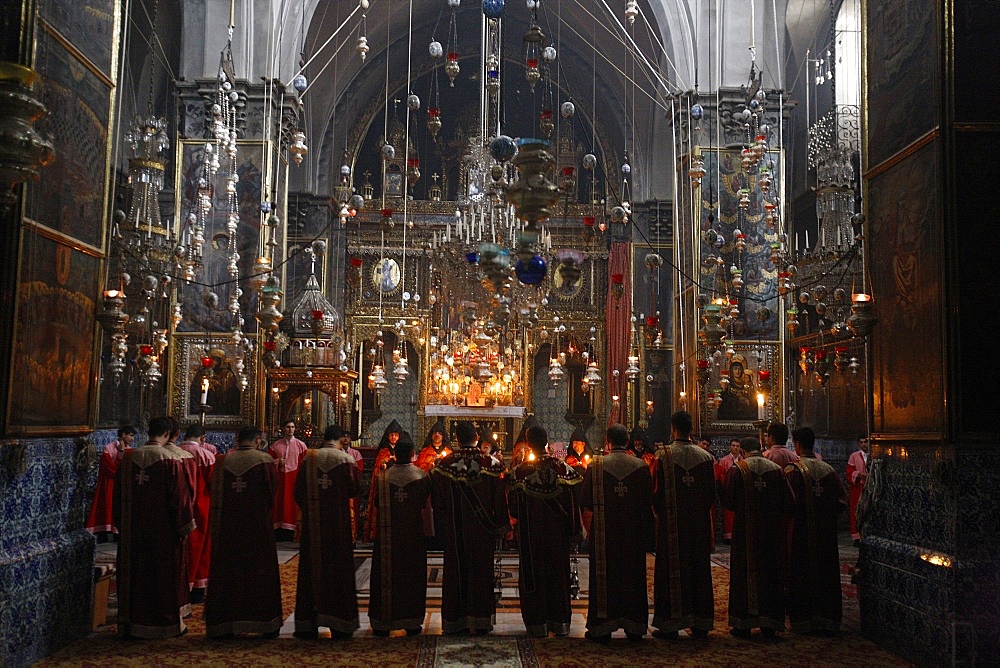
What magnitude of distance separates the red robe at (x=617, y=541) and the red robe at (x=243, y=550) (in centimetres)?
238

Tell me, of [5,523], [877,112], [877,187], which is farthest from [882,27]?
[5,523]

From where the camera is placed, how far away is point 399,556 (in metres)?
6.89

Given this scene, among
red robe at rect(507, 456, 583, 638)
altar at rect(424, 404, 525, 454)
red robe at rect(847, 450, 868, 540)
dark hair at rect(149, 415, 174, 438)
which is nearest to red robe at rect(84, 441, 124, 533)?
dark hair at rect(149, 415, 174, 438)

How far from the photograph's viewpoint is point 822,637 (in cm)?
705

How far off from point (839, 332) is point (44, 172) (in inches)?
322

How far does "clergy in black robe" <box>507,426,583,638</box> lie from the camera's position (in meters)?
6.94

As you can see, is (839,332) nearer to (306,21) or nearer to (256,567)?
(256,567)

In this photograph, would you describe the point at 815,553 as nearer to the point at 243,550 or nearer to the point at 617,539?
the point at 617,539

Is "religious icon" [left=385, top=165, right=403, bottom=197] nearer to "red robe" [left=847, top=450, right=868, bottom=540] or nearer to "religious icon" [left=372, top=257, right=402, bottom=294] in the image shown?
"religious icon" [left=372, top=257, right=402, bottom=294]

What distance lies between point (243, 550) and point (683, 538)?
3327mm

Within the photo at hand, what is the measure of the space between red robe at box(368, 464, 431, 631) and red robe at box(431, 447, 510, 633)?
0.17 meters

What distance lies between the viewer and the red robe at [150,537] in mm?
6746

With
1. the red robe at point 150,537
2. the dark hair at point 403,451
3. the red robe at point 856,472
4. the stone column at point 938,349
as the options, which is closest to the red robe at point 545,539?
the dark hair at point 403,451

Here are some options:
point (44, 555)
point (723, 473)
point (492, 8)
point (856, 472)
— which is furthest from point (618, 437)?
point (856, 472)
